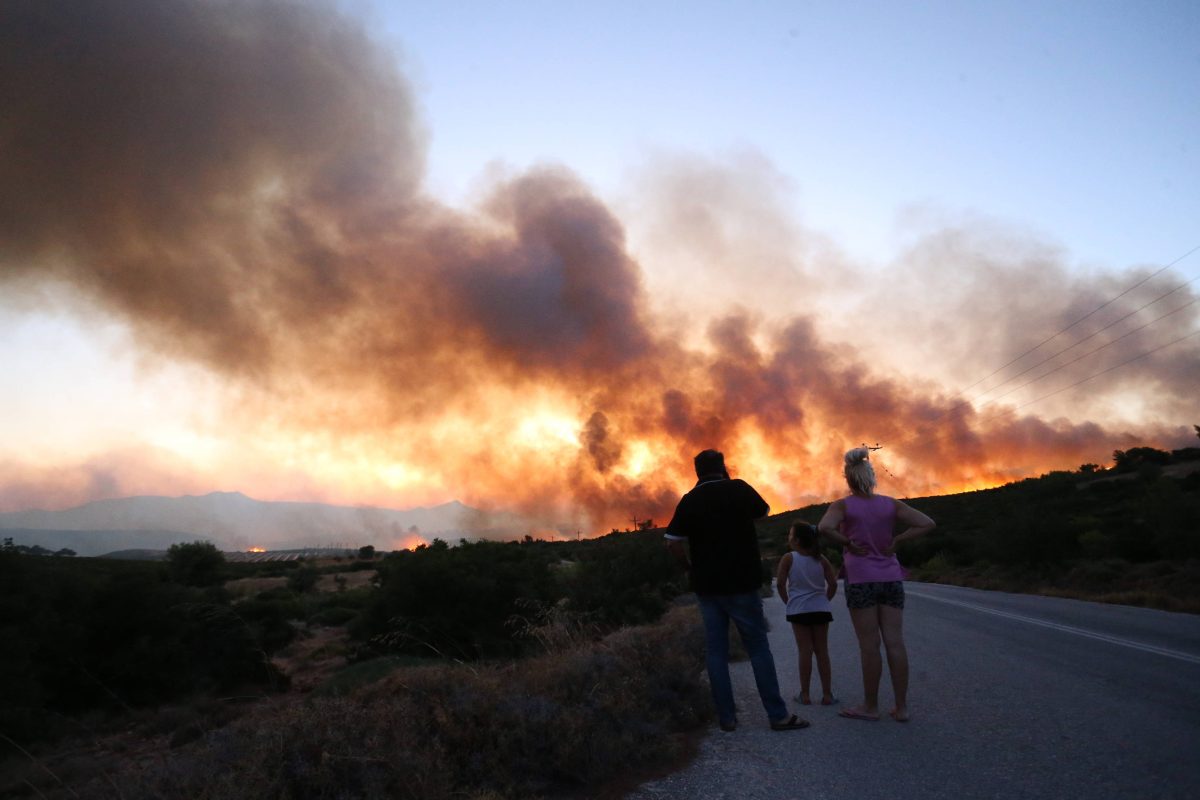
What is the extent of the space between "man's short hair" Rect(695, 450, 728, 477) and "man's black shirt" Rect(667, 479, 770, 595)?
6.2 inches

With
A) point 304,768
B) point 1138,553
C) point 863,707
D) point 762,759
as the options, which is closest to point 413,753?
point 304,768

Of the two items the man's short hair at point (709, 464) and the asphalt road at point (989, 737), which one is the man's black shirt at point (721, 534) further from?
the asphalt road at point (989, 737)

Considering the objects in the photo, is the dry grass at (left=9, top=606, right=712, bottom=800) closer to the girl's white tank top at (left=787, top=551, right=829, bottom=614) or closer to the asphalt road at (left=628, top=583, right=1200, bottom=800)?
the asphalt road at (left=628, top=583, right=1200, bottom=800)

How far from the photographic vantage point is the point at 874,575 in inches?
230

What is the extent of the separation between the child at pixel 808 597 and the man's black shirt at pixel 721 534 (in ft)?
3.24

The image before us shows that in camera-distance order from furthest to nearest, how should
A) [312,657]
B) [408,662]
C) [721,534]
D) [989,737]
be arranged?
[312,657], [408,662], [721,534], [989,737]

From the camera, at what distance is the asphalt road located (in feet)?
14.1

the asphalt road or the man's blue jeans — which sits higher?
the man's blue jeans

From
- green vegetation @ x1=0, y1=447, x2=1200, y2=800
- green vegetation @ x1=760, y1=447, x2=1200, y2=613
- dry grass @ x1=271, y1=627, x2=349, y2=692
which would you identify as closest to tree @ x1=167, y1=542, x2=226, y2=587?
green vegetation @ x1=0, y1=447, x2=1200, y2=800

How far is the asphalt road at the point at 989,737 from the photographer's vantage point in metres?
4.29

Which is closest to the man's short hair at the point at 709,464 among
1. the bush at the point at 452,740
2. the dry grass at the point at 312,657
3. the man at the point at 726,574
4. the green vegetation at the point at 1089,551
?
the man at the point at 726,574

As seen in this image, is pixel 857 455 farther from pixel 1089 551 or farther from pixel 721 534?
pixel 1089 551

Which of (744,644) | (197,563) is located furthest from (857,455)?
(197,563)

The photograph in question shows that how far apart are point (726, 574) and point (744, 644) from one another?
23.0 inches
